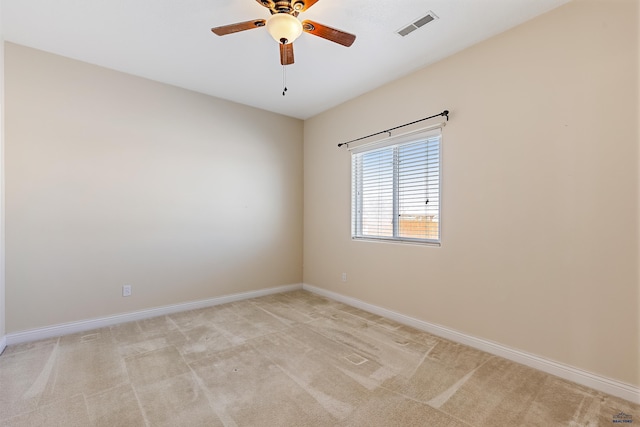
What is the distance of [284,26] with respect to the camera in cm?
190

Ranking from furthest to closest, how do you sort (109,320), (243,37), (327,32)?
(109,320)
(243,37)
(327,32)

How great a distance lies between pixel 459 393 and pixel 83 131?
4.04 m

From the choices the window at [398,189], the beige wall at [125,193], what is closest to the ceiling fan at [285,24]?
the window at [398,189]

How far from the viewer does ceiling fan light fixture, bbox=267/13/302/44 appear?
188 centimetres

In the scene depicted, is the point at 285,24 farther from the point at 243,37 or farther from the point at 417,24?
the point at 417,24

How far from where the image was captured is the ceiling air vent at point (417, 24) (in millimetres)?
2287

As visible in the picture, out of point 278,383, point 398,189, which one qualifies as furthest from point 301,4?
point 278,383

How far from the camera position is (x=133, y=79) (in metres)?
3.28

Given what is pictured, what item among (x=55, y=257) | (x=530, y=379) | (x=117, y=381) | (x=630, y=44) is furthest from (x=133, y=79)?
(x=530, y=379)

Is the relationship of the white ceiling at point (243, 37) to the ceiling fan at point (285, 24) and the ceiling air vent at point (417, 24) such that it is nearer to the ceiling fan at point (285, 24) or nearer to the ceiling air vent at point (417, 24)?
the ceiling air vent at point (417, 24)

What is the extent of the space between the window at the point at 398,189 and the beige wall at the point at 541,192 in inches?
6.7

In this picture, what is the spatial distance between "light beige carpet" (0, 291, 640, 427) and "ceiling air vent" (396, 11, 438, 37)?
2.71 metres

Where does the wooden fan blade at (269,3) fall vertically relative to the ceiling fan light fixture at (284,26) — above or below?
above

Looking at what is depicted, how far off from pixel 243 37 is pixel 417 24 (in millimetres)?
1471
